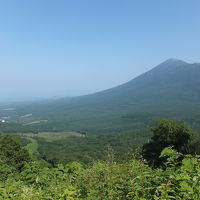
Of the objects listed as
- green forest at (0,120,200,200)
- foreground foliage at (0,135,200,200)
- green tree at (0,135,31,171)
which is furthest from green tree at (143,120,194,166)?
foreground foliage at (0,135,200,200)

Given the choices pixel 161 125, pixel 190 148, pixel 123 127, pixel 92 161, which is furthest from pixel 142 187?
pixel 123 127

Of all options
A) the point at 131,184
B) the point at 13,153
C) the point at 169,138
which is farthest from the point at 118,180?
the point at 13,153

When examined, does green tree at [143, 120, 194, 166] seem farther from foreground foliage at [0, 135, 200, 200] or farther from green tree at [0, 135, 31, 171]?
foreground foliage at [0, 135, 200, 200]

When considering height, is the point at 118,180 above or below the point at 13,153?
above

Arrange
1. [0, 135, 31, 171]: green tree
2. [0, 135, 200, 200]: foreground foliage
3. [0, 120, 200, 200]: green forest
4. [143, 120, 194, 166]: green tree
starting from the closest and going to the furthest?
[0, 135, 200, 200]: foreground foliage < [0, 120, 200, 200]: green forest < [143, 120, 194, 166]: green tree < [0, 135, 31, 171]: green tree

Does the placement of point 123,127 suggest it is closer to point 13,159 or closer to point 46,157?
point 46,157

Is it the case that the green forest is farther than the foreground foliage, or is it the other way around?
the green forest

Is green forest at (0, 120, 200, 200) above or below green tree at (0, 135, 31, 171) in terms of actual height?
above

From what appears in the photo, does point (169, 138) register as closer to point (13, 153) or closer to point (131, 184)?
point (13, 153)

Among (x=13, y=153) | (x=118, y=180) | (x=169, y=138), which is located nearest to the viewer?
(x=118, y=180)

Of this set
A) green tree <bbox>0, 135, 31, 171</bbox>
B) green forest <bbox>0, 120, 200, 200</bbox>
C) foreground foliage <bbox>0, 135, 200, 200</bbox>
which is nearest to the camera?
foreground foliage <bbox>0, 135, 200, 200</bbox>

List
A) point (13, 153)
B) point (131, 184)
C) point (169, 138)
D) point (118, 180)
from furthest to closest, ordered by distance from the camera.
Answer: point (13, 153) → point (169, 138) → point (118, 180) → point (131, 184)

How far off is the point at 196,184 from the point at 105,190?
5.34 ft

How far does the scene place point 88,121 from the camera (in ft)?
504
